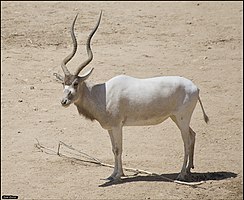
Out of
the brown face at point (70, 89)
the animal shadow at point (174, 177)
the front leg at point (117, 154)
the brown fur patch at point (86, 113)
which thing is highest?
the brown face at point (70, 89)

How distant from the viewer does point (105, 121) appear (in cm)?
983

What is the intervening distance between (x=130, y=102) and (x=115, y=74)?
20.1 feet

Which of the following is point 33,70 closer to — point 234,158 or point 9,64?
point 9,64

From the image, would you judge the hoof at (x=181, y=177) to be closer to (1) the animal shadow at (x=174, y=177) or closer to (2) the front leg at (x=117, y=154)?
(1) the animal shadow at (x=174, y=177)

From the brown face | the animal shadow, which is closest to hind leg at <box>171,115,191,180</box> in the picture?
the animal shadow

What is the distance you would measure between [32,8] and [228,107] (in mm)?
9900

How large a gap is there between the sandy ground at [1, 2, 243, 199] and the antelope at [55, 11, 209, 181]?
68 centimetres

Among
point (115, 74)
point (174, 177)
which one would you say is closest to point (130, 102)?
point (174, 177)

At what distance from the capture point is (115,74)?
52.2 ft

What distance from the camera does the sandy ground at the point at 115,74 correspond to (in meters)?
9.89

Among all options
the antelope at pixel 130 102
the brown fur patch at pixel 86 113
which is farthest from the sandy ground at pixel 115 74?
the brown fur patch at pixel 86 113

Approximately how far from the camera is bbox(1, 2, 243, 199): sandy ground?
9.89 meters

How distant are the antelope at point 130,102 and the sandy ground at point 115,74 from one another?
0.68 m

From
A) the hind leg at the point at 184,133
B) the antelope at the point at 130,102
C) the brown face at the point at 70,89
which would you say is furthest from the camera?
the hind leg at the point at 184,133
